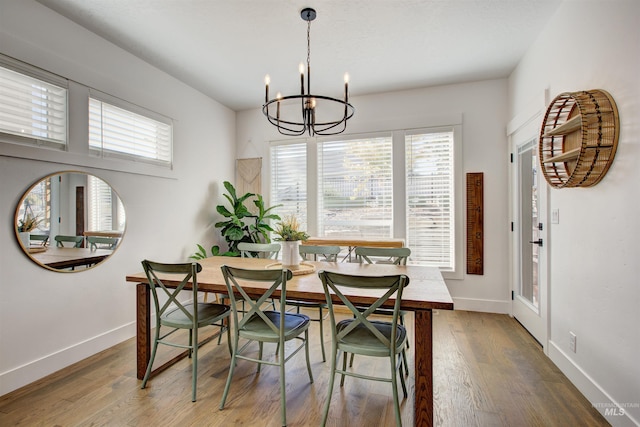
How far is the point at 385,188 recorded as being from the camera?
4.28 metres

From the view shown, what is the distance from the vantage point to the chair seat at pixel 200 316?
2.23 meters

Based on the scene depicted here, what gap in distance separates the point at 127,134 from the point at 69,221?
1.04 m

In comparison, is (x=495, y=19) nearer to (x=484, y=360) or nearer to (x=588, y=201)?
(x=588, y=201)

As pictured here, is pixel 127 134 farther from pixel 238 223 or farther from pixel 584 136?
pixel 584 136

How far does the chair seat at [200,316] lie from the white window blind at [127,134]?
5.66 feet

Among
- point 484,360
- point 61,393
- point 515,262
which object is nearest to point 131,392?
point 61,393

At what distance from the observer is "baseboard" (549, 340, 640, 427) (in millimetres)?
1739

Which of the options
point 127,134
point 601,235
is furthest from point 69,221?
point 601,235

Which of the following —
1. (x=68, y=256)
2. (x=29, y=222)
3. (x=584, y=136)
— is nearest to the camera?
(x=584, y=136)

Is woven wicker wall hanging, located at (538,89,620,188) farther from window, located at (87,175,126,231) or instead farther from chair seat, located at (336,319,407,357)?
window, located at (87,175,126,231)

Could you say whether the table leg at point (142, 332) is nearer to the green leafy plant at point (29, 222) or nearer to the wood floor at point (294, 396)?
the wood floor at point (294, 396)

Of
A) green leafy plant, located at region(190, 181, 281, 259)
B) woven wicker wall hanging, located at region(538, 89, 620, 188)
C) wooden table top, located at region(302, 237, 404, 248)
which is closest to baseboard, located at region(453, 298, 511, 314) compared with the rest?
wooden table top, located at region(302, 237, 404, 248)

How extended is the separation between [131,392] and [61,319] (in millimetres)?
965

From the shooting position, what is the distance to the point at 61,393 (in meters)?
2.18
